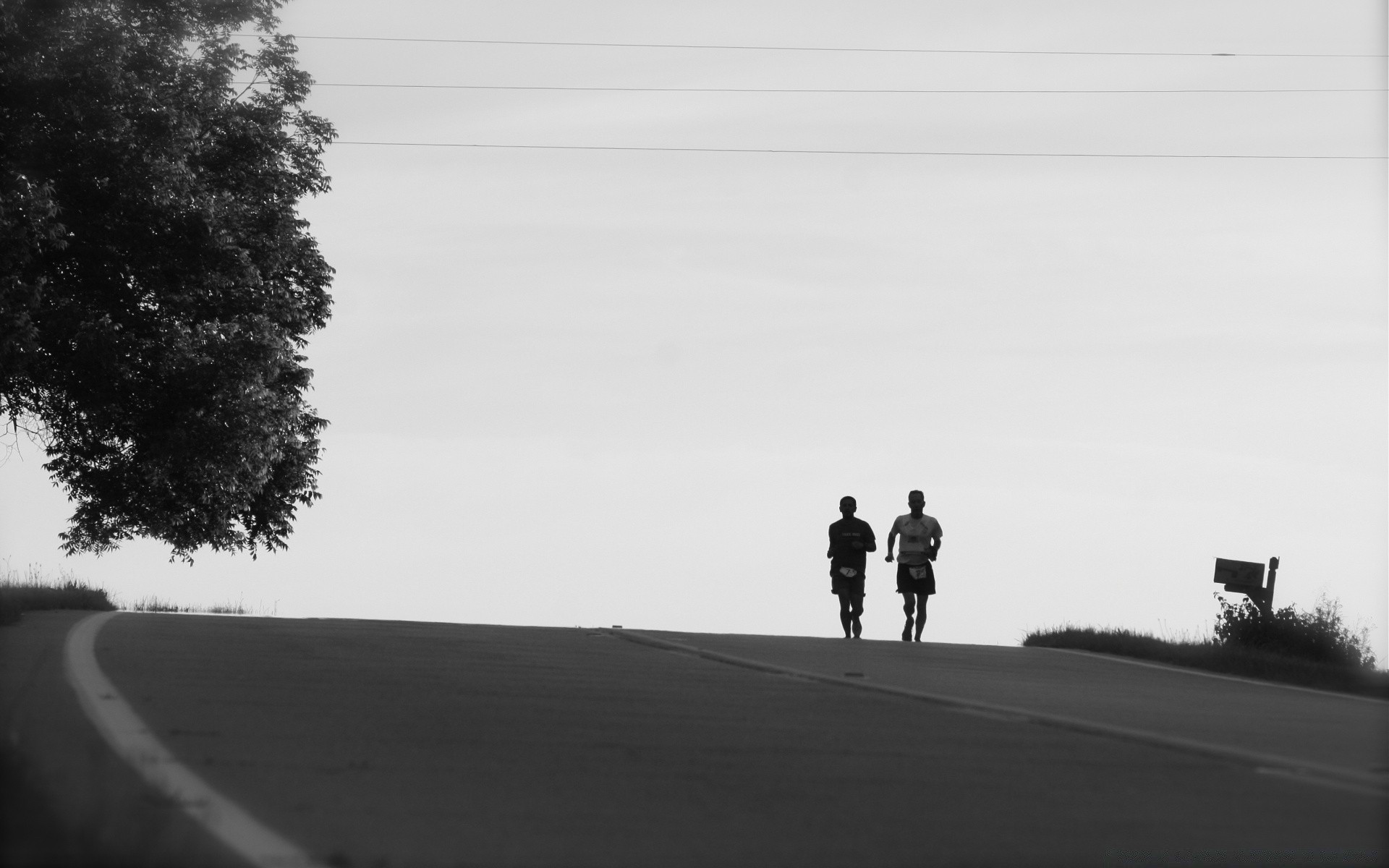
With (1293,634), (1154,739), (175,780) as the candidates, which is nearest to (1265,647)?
(1293,634)

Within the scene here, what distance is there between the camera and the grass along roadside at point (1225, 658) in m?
15.7

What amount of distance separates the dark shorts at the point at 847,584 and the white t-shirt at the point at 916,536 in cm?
60

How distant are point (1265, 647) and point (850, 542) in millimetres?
4963

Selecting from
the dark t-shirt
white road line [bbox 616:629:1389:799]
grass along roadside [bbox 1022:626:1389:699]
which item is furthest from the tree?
white road line [bbox 616:629:1389:799]

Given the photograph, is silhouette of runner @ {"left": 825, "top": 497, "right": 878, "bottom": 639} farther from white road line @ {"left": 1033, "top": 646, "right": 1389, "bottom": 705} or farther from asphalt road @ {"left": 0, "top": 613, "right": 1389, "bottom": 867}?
asphalt road @ {"left": 0, "top": 613, "right": 1389, "bottom": 867}

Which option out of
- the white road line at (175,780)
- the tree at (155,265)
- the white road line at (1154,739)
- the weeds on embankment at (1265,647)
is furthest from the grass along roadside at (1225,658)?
the tree at (155,265)

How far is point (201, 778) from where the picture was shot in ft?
21.5

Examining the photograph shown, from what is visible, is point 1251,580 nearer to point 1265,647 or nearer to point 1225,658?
point 1265,647

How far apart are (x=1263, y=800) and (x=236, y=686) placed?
567cm

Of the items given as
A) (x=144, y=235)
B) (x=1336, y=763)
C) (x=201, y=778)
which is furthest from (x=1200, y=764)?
(x=144, y=235)

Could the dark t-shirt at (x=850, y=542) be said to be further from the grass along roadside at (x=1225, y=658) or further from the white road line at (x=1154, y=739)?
the white road line at (x=1154, y=739)

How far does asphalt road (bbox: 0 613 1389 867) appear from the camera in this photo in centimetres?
566

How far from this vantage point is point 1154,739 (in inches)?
345

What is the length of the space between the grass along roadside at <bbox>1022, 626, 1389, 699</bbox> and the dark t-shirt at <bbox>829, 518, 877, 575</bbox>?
2.15 meters
